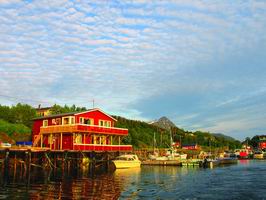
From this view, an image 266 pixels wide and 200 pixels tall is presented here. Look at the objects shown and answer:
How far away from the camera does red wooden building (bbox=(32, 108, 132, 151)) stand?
5628 centimetres

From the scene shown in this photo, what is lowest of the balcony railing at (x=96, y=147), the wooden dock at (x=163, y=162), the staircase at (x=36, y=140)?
the wooden dock at (x=163, y=162)

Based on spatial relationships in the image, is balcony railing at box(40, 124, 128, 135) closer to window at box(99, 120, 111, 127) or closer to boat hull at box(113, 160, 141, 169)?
window at box(99, 120, 111, 127)

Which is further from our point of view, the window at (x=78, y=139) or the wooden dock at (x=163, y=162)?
the wooden dock at (x=163, y=162)

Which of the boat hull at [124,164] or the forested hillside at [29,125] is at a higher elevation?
the forested hillside at [29,125]

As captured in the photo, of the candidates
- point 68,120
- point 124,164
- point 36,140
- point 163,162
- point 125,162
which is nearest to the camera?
point 68,120

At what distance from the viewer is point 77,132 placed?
55562mm

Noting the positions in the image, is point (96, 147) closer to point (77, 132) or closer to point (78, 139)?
point (78, 139)

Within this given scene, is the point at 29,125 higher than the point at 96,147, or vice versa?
the point at 29,125

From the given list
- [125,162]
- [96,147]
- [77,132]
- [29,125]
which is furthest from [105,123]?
[29,125]

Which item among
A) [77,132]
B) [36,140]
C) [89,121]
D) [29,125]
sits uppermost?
[29,125]

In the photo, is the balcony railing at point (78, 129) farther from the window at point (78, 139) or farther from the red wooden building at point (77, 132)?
the window at point (78, 139)

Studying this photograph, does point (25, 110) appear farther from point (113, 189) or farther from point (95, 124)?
point (113, 189)

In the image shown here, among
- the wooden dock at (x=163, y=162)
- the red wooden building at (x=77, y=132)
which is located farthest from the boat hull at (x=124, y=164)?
the wooden dock at (x=163, y=162)

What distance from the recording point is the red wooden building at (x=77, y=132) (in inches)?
2216
